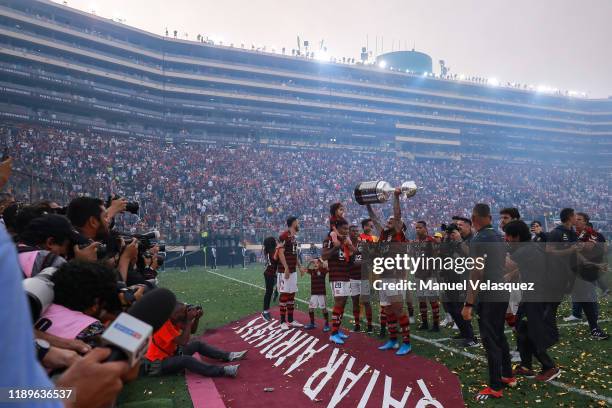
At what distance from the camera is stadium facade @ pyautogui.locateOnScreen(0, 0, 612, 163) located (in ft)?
143

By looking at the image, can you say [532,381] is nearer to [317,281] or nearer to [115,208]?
[317,281]

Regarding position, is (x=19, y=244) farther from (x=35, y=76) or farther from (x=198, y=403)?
(x=35, y=76)

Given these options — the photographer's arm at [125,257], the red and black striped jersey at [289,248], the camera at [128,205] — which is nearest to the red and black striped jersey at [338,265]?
the red and black striped jersey at [289,248]

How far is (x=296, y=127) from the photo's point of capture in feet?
198

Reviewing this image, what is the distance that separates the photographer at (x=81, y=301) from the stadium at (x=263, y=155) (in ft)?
8.74

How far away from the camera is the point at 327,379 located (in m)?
6.05

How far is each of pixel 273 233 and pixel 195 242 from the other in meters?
5.29

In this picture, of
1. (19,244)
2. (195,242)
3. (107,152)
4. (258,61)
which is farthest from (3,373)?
(258,61)

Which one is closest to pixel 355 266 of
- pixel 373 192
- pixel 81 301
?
pixel 373 192

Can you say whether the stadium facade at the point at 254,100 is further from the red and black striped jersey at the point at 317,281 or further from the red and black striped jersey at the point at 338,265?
the red and black striped jersey at the point at 338,265

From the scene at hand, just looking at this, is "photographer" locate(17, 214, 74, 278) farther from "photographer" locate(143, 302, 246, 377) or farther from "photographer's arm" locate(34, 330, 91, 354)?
"photographer" locate(143, 302, 246, 377)

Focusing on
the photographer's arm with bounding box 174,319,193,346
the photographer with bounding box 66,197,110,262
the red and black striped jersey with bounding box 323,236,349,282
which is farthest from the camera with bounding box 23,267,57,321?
the red and black striped jersey with bounding box 323,236,349,282

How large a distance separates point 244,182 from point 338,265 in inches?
1269

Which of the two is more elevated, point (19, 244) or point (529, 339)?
point (19, 244)
